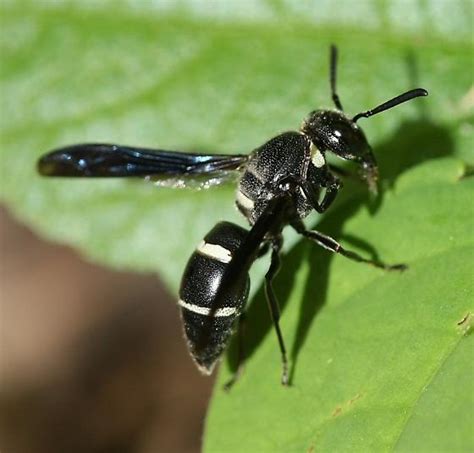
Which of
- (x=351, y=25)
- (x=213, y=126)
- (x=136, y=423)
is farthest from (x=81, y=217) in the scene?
(x=136, y=423)

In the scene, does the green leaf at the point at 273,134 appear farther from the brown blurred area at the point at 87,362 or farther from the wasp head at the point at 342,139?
the brown blurred area at the point at 87,362

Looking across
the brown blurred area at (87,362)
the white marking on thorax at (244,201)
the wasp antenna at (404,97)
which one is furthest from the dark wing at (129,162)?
the brown blurred area at (87,362)

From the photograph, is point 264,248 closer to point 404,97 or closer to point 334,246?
point 334,246

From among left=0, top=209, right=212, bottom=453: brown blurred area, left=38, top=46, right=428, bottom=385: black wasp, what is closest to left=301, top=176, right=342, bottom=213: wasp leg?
left=38, top=46, right=428, bottom=385: black wasp

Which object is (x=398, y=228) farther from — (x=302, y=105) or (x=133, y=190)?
(x=133, y=190)

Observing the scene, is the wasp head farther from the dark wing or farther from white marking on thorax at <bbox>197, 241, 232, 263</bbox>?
white marking on thorax at <bbox>197, 241, 232, 263</bbox>

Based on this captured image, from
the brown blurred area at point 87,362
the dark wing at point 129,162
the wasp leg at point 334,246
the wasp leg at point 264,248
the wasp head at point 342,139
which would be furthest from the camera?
the brown blurred area at point 87,362

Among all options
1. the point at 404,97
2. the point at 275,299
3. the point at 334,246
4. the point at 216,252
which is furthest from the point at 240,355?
the point at 404,97
